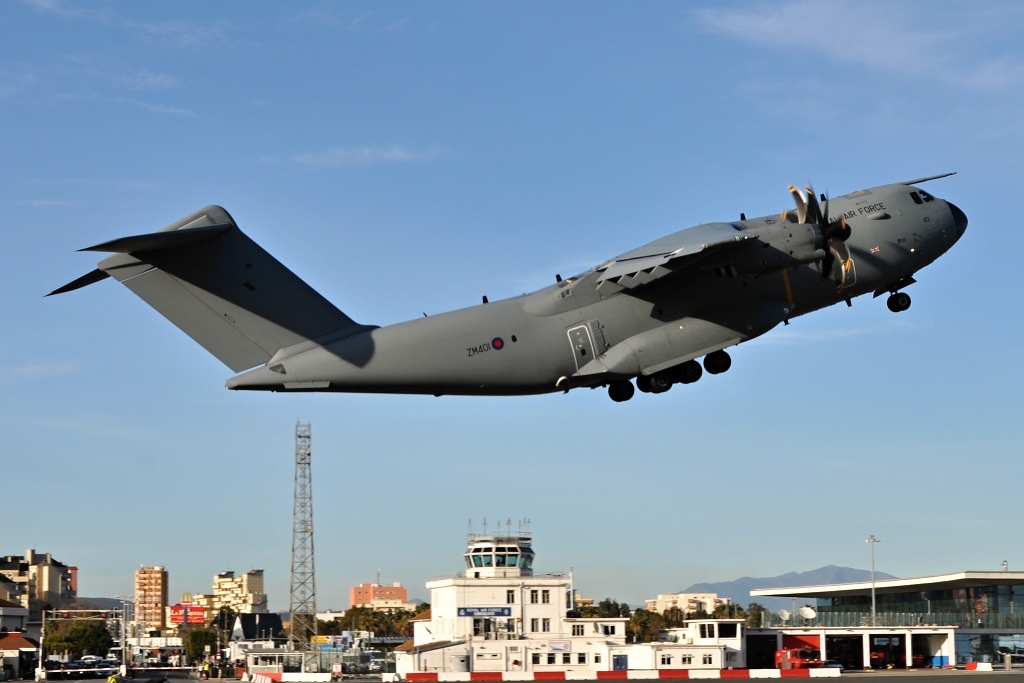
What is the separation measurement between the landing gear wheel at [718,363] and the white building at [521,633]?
24457 millimetres

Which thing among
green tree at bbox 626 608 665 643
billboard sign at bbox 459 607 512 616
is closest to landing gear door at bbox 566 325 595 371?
billboard sign at bbox 459 607 512 616

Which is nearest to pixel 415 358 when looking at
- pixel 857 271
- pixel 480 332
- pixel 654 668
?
pixel 480 332

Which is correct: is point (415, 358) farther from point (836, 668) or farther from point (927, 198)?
point (836, 668)

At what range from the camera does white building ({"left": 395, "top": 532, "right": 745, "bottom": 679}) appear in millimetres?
49500

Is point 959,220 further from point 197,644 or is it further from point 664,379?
point 197,644

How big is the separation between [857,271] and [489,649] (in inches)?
1144

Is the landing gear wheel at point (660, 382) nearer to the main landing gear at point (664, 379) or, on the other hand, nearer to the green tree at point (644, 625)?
the main landing gear at point (664, 379)

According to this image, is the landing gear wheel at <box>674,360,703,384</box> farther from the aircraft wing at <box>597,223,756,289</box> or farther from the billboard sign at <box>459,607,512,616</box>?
the billboard sign at <box>459,607,512,616</box>

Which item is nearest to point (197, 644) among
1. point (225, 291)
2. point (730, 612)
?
point (730, 612)

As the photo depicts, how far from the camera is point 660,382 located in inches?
1004

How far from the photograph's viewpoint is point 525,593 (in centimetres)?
5538

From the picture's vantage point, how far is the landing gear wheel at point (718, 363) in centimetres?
2595

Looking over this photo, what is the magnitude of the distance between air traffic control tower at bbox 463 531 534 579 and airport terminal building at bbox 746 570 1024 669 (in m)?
11.2

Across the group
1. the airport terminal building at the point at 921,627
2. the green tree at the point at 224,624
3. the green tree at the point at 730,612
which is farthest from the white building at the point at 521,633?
the green tree at the point at 224,624
